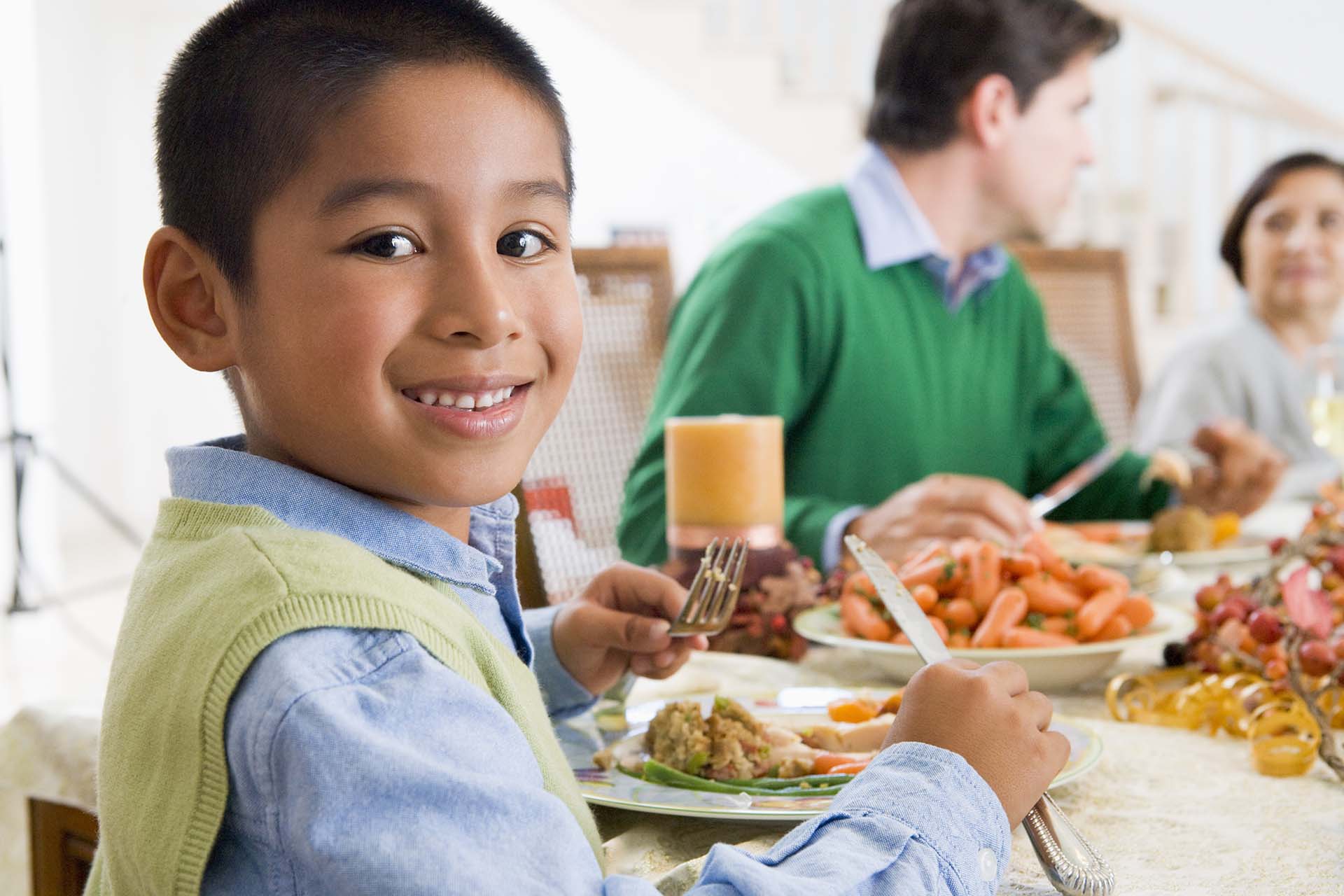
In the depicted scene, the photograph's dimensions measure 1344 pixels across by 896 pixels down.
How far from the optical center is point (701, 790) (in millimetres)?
678

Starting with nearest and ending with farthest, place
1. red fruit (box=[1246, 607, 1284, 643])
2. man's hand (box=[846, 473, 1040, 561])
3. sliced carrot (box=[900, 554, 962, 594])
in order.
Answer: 1. red fruit (box=[1246, 607, 1284, 643])
2. sliced carrot (box=[900, 554, 962, 594])
3. man's hand (box=[846, 473, 1040, 561])

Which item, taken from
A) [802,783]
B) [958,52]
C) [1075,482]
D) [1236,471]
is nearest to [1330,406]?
[1236,471]

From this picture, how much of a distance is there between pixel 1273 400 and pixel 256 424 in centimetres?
290

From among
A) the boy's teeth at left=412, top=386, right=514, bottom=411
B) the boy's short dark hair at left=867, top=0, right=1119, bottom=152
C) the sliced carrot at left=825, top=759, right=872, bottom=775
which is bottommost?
the sliced carrot at left=825, top=759, right=872, bottom=775

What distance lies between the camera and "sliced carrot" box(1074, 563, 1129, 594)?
0.99m

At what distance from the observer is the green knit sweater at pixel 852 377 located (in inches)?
67.9

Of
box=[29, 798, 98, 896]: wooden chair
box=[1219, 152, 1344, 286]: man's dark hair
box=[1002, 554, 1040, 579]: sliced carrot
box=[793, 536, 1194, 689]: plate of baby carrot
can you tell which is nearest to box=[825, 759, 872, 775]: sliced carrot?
box=[793, 536, 1194, 689]: plate of baby carrot

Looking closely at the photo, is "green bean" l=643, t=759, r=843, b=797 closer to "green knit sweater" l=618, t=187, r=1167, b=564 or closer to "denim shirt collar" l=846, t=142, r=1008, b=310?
"green knit sweater" l=618, t=187, r=1167, b=564

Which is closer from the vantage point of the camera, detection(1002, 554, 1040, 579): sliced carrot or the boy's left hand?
the boy's left hand

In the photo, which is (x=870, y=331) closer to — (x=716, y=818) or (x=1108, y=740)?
(x=1108, y=740)

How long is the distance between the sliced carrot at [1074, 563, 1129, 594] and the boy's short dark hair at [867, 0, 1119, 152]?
3.62ft

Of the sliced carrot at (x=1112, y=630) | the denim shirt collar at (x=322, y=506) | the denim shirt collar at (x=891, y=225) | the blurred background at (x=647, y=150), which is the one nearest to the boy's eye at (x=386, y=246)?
the denim shirt collar at (x=322, y=506)

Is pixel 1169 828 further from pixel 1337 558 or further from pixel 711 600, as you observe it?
pixel 1337 558

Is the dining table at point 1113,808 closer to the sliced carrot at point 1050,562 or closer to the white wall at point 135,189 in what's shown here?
the sliced carrot at point 1050,562
